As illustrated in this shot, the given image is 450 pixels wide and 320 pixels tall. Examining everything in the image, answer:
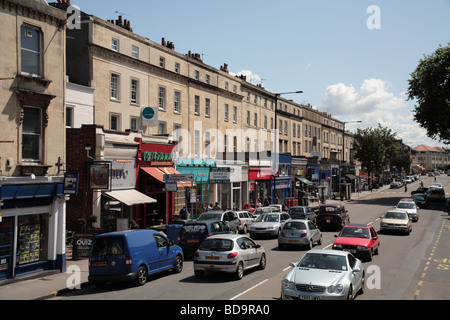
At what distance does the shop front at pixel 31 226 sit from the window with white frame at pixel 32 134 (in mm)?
1027

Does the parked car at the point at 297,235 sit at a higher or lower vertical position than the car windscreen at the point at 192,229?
lower

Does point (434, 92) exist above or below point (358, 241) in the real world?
above

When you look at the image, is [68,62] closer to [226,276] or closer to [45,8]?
[45,8]

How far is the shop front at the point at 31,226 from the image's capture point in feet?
53.4

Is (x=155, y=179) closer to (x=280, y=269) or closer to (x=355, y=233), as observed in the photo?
(x=355, y=233)

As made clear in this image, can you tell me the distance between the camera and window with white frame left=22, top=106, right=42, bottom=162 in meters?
17.4

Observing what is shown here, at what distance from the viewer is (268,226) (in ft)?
90.5

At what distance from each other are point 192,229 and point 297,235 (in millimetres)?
5523

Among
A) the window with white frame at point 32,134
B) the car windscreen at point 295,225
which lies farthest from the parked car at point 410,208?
the window with white frame at point 32,134

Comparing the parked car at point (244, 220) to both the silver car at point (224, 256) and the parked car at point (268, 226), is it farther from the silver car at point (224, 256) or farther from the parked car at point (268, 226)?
the silver car at point (224, 256)

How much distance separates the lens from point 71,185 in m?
18.0

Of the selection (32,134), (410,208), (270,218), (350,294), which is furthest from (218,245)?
(410,208)

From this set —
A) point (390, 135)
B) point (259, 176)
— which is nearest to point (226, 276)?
point (259, 176)
